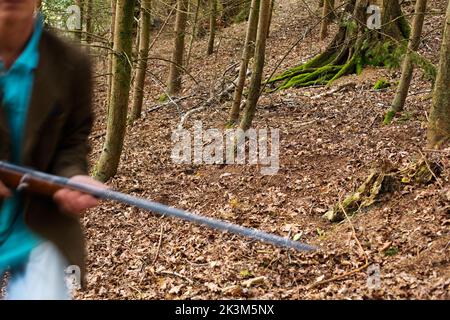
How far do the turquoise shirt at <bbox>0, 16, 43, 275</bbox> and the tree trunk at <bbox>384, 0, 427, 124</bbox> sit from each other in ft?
28.1

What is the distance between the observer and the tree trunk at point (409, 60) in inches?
405

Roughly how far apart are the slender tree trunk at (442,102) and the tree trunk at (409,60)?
7.70ft

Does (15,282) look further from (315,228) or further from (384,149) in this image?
(384,149)

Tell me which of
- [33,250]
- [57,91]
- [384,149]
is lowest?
[384,149]

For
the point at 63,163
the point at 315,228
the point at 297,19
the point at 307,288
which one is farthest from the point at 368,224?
the point at 297,19

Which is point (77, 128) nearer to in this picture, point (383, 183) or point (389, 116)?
point (383, 183)

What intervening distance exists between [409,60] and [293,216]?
4.53m

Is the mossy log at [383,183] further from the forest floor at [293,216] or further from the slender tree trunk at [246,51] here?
the slender tree trunk at [246,51]

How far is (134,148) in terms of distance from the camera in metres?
13.6
